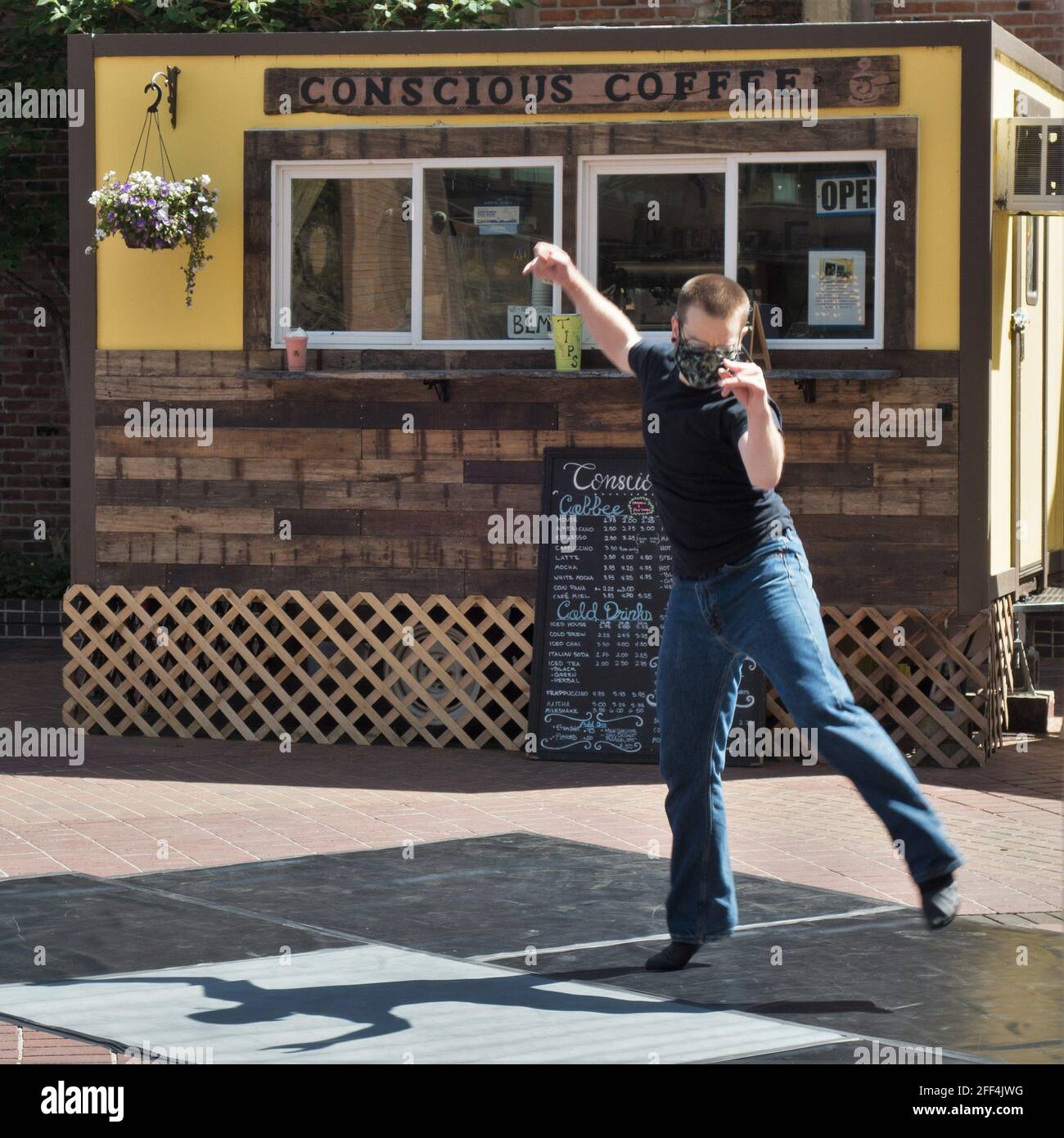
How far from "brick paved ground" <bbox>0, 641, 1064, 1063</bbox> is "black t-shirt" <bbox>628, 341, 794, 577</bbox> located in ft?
6.51

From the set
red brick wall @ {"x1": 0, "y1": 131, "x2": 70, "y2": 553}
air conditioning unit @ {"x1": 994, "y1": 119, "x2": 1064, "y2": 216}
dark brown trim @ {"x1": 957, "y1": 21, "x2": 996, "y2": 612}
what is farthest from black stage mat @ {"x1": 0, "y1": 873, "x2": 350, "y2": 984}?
red brick wall @ {"x1": 0, "y1": 131, "x2": 70, "y2": 553}

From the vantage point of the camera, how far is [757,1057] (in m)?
4.80

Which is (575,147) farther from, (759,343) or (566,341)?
(759,343)

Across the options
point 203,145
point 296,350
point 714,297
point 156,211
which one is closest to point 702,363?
point 714,297

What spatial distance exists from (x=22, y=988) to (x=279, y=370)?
5657mm

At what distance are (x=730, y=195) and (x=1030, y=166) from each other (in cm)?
159

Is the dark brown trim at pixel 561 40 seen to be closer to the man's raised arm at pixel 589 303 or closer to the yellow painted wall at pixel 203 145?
the yellow painted wall at pixel 203 145

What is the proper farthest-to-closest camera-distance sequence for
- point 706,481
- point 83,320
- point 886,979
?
point 83,320 < point 886,979 < point 706,481

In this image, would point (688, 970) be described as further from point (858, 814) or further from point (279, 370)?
point (279, 370)

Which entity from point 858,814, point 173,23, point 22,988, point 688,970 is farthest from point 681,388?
point 173,23

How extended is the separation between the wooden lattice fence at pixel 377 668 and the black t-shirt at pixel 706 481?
4.78 meters

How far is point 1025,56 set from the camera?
10.9 meters

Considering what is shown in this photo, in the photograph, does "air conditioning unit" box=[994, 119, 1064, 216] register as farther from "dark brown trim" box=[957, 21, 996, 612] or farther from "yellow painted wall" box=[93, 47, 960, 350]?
"yellow painted wall" box=[93, 47, 960, 350]

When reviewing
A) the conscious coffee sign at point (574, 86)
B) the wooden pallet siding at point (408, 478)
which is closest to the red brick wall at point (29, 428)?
the wooden pallet siding at point (408, 478)
